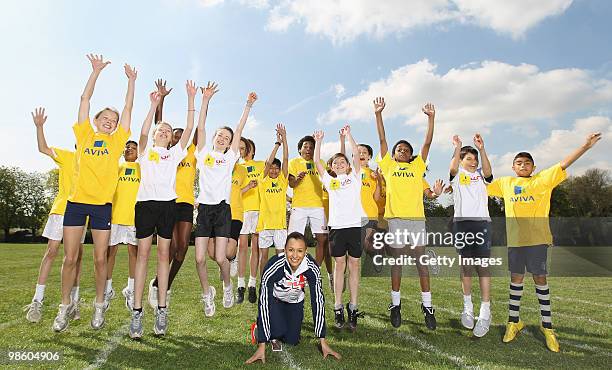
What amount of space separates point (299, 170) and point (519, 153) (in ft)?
12.9

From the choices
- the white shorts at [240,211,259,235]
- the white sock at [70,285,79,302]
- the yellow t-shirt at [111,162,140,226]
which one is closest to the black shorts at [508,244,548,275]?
the white shorts at [240,211,259,235]

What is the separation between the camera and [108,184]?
6.34m

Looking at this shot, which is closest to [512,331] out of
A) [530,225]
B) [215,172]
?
[530,225]

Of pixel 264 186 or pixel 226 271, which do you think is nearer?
pixel 226 271

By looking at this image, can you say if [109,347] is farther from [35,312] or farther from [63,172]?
[63,172]

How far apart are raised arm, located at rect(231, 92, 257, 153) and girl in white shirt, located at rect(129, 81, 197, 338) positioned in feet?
2.85

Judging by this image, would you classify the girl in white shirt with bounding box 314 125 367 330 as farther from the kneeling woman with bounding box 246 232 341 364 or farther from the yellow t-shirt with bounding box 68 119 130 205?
the yellow t-shirt with bounding box 68 119 130 205


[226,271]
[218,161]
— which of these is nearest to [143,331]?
[226,271]

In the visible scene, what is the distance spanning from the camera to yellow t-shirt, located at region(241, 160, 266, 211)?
383 inches

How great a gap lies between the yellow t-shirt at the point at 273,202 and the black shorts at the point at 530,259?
4.69 m

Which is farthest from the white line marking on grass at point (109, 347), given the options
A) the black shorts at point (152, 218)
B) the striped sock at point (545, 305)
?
the striped sock at point (545, 305)

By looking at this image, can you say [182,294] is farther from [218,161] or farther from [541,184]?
[541,184]

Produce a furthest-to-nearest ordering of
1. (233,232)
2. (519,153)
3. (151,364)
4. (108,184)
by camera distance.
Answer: (233,232) < (519,153) < (108,184) < (151,364)

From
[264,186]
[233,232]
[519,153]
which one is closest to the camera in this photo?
[519,153]
